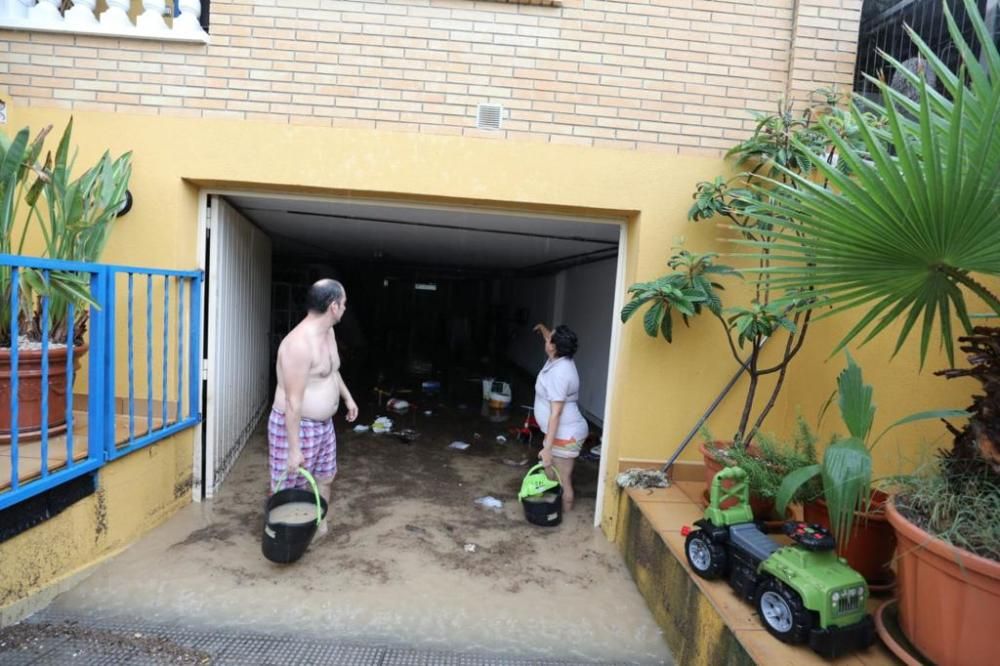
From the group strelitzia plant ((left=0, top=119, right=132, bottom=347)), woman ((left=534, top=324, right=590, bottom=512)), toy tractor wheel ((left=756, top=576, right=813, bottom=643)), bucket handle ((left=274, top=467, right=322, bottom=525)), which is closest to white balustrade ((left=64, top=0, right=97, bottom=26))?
strelitzia plant ((left=0, top=119, right=132, bottom=347))

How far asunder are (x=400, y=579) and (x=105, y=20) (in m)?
4.10

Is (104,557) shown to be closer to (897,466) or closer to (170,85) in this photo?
(170,85)

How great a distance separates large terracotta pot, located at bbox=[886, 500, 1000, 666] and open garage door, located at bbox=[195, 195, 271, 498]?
4160 millimetres

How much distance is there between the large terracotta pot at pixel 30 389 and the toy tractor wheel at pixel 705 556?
3537 millimetres

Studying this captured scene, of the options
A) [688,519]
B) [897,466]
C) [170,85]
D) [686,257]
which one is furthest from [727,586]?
[170,85]

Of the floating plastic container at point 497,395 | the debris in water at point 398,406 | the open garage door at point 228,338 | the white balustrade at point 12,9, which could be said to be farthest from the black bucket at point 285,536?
the floating plastic container at point 497,395

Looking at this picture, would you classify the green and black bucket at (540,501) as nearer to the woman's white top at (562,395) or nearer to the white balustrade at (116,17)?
the woman's white top at (562,395)

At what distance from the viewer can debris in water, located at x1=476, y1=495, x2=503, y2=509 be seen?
164 inches

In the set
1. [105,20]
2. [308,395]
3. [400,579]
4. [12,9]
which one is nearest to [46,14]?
[12,9]

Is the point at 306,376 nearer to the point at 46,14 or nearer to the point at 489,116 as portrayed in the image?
the point at 489,116

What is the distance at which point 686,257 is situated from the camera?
330 centimetres

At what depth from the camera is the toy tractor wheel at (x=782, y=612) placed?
6.22 ft

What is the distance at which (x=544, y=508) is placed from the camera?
12.4 feet

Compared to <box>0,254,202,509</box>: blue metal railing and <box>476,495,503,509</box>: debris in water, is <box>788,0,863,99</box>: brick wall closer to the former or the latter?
<box>476,495,503,509</box>: debris in water
